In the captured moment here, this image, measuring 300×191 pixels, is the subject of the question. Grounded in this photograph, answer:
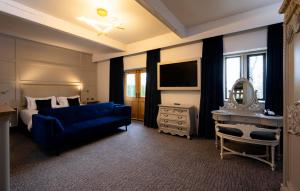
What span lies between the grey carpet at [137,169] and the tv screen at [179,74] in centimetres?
161

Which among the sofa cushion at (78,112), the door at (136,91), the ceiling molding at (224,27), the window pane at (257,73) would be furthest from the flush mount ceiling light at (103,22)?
the window pane at (257,73)

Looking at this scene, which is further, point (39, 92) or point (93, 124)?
point (39, 92)

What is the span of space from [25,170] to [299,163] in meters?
3.22

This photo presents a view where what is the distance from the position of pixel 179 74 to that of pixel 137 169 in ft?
8.86

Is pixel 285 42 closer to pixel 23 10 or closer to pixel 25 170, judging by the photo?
pixel 25 170

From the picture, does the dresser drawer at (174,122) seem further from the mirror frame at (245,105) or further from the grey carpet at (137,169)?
the mirror frame at (245,105)

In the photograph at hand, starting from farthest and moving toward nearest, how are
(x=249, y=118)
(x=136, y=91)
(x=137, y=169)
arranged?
1. (x=136, y=91)
2. (x=249, y=118)
3. (x=137, y=169)

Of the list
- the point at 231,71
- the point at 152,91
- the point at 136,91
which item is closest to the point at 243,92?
the point at 231,71

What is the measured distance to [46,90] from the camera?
16.3ft

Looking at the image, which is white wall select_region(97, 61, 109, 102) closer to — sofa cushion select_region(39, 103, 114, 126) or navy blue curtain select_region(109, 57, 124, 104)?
navy blue curtain select_region(109, 57, 124, 104)

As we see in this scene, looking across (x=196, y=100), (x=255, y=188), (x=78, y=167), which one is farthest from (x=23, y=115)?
(x=255, y=188)

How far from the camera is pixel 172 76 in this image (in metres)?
4.23

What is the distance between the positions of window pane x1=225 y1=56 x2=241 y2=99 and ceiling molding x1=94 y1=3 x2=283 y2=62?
0.64 m

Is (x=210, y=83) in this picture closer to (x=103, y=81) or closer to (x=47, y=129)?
(x=47, y=129)
